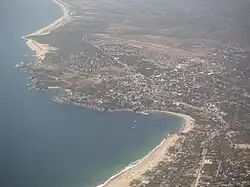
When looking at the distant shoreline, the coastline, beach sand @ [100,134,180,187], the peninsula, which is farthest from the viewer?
the coastline

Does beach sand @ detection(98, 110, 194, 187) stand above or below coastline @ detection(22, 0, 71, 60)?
below

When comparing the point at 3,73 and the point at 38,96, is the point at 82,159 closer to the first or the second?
the point at 38,96

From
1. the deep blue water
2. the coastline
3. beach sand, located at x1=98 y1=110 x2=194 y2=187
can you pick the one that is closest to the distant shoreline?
beach sand, located at x1=98 y1=110 x2=194 y2=187

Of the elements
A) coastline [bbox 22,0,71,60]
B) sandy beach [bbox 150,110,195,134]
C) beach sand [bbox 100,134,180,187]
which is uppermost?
coastline [bbox 22,0,71,60]

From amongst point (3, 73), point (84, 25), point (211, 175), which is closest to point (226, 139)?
point (211, 175)

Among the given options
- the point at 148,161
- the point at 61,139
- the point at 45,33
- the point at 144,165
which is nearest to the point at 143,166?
the point at 144,165

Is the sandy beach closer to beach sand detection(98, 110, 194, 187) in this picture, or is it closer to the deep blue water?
beach sand detection(98, 110, 194, 187)

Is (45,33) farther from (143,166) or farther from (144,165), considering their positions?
(143,166)
